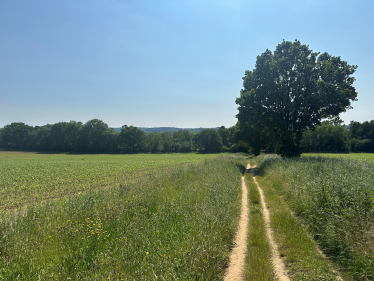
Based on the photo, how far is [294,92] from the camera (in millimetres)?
Result: 23828

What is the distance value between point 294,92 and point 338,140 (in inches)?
3184

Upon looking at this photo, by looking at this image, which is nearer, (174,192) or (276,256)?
(276,256)

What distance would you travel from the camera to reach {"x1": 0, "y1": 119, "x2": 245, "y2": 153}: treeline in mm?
102812

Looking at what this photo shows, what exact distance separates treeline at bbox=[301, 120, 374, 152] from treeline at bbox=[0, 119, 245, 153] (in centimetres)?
3824

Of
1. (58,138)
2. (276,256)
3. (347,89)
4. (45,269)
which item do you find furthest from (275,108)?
(58,138)

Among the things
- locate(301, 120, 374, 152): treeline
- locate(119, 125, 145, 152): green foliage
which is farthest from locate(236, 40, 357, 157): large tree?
locate(119, 125, 145, 152): green foliage

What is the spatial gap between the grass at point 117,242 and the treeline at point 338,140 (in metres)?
87.7

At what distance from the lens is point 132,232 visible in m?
5.43

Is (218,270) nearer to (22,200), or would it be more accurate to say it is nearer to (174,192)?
(174,192)

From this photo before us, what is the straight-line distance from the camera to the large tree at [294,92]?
2314 cm

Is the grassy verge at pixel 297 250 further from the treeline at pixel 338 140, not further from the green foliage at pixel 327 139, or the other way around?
the green foliage at pixel 327 139

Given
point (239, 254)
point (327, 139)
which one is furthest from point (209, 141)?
point (239, 254)

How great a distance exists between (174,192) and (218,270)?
5.63 metres

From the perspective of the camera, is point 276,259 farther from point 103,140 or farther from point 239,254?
→ point 103,140
